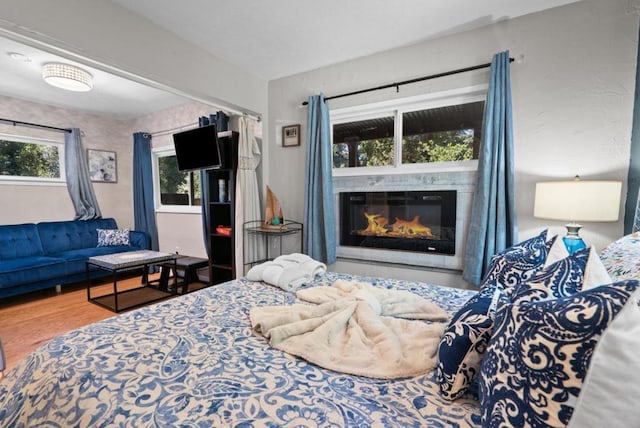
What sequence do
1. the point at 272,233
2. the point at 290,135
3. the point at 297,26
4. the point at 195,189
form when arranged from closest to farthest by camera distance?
1. the point at 297,26
2. the point at 272,233
3. the point at 290,135
4. the point at 195,189

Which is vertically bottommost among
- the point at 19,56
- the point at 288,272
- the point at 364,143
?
the point at 288,272

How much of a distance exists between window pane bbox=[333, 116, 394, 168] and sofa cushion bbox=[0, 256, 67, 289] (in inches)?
138

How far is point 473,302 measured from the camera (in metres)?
1.00

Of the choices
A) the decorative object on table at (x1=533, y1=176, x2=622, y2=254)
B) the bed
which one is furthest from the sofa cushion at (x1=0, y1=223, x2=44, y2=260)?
the decorative object on table at (x1=533, y1=176, x2=622, y2=254)

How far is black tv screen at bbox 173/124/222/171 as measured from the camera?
324 cm

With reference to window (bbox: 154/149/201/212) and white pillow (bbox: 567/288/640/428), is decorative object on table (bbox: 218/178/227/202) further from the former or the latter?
white pillow (bbox: 567/288/640/428)

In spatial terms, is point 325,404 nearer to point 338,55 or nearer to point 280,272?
point 280,272

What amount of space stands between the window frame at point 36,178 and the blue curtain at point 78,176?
0.09 metres

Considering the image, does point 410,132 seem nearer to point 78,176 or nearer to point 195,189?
point 195,189

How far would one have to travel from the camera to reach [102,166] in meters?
4.57

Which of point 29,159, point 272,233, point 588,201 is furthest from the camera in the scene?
point 29,159

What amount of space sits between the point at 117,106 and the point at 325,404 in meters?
4.95

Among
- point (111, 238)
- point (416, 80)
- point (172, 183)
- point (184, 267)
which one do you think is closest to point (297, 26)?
point (416, 80)

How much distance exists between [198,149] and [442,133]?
2687mm
